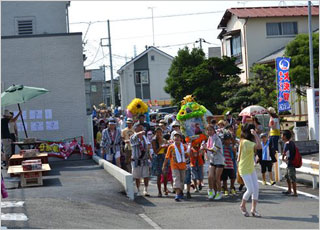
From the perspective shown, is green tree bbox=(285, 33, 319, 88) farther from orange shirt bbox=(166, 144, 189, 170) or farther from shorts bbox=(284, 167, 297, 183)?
orange shirt bbox=(166, 144, 189, 170)

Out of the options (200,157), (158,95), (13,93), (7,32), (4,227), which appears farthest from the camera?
(158,95)

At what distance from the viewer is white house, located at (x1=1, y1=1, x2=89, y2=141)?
23734 millimetres

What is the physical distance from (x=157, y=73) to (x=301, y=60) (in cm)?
4261

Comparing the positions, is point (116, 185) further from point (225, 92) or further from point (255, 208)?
point (225, 92)

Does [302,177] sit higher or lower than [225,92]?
lower

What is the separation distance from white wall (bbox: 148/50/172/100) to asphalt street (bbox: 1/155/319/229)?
59.6m

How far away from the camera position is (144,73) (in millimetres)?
75125

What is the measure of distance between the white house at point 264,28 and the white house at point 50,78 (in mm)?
22357

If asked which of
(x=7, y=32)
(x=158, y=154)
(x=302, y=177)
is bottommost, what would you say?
(x=302, y=177)

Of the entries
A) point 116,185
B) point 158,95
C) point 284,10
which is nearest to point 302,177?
point 116,185

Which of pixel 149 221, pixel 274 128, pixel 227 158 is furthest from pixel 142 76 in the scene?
pixel 149 221

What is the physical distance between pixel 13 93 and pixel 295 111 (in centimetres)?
2493

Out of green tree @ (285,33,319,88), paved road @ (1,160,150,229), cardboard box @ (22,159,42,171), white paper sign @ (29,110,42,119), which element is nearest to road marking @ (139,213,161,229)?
paved road @ (1,160,150,229)

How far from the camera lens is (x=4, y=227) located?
9.02m
